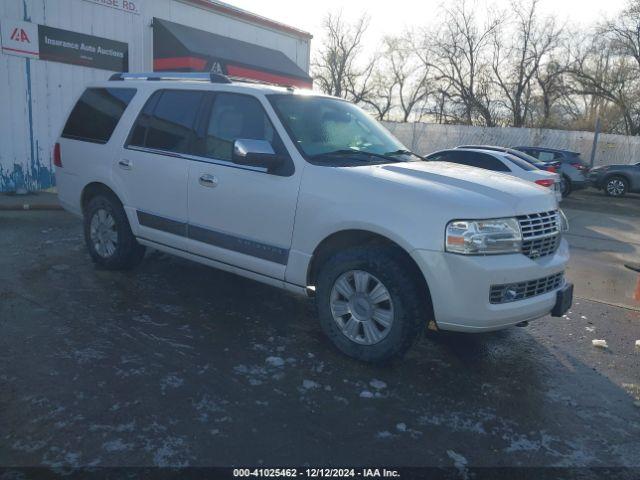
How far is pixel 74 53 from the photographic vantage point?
11.2 m

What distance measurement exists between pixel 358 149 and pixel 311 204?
79 cm

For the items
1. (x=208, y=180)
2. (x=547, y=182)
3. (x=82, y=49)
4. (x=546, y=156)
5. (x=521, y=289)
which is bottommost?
(x=521, y=289)

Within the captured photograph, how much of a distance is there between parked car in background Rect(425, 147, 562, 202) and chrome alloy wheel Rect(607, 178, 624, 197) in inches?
328

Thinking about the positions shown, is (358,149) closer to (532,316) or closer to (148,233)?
(532,316)

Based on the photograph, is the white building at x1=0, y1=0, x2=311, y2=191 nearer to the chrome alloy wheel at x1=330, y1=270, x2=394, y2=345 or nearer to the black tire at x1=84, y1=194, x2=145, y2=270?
the black tire at x1=84, y1=194, x2=145, y2=270

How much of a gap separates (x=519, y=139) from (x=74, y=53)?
2003cm

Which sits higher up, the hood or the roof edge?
the roof edge

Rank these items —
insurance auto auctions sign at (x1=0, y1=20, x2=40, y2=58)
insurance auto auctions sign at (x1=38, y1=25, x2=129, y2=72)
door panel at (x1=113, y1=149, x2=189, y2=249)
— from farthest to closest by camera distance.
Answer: insurance auto auctions sign at (x1=38, y1=25, x2=129, y2=72), insurance auto auctions sign at (x1=0, y1=20, x2=40, y2=58), door panel at (x1=113, y1=149, x2=189, y2=249)

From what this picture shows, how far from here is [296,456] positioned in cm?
277

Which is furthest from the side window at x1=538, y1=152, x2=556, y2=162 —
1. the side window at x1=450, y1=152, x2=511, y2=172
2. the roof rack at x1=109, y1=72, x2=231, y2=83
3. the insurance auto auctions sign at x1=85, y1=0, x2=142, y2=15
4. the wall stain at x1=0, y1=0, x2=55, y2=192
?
the roof rack at x1=109, y1=72, x2=231, y2=83

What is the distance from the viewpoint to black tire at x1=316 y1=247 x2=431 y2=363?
11.8 feet

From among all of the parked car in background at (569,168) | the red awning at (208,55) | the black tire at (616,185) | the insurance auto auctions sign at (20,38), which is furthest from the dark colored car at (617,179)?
the insurance auto auctions sign at (20,38)

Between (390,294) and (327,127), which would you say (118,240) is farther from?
(390,294)

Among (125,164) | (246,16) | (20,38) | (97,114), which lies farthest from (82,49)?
(125,164)
